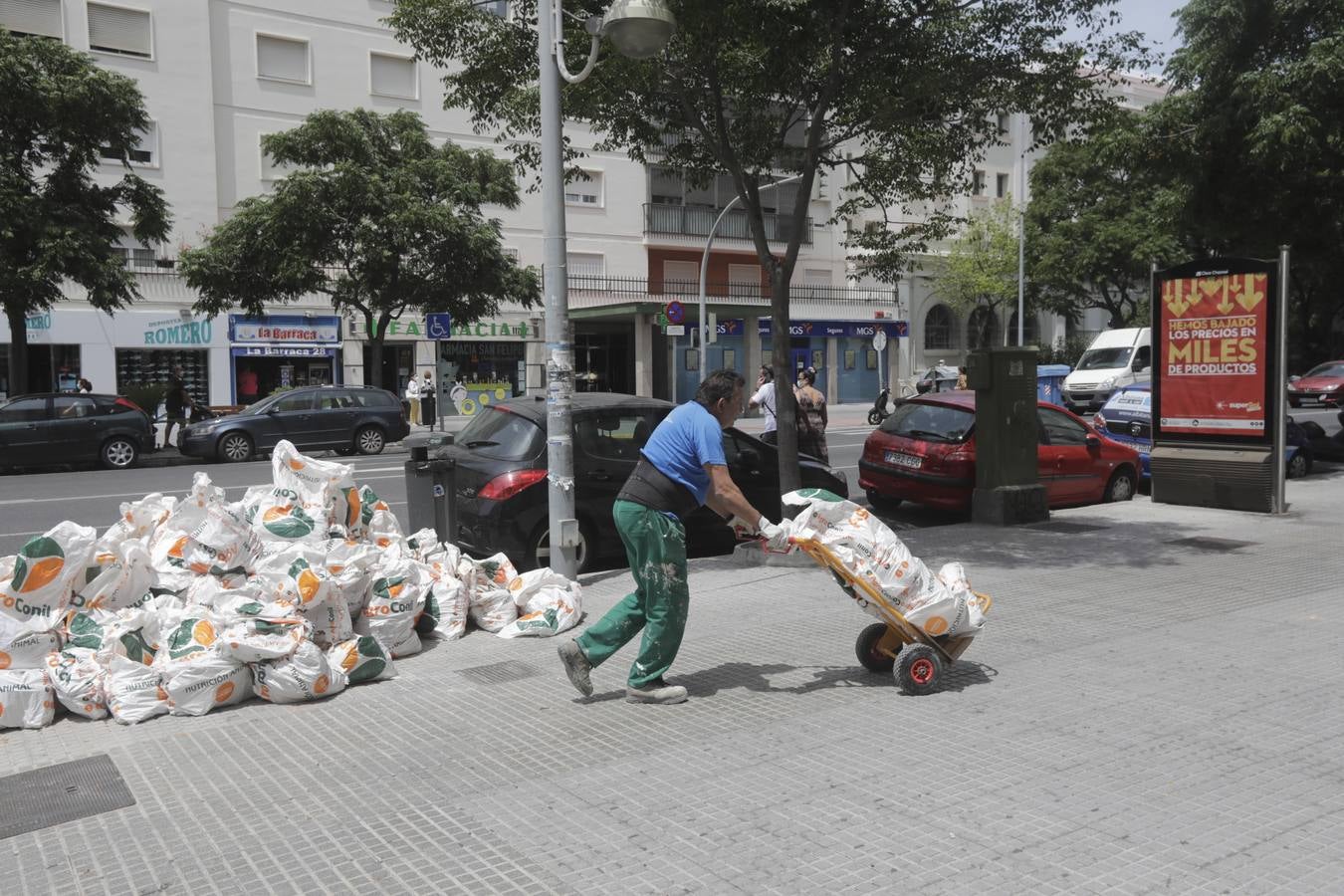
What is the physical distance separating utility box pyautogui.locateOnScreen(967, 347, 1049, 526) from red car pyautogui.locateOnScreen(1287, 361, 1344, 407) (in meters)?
27.0

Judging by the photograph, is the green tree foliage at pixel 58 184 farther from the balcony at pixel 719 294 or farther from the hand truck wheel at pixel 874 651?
the hand truck wheel at pixel 874 651

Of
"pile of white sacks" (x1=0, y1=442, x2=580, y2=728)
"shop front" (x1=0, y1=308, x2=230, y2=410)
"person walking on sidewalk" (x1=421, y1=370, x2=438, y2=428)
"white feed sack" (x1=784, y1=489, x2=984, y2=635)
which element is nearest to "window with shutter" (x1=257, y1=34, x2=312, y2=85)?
"shop front" (x1=0, y1=308, x2=230, y2=410)

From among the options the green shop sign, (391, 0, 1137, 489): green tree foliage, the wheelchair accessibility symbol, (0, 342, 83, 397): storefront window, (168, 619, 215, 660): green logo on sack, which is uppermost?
(391, 0, 1137, 489): green tree foliage

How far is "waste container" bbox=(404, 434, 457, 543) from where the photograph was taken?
8.32 meters

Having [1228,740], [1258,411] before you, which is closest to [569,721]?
[1228,740]

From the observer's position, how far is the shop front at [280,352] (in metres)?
31.2

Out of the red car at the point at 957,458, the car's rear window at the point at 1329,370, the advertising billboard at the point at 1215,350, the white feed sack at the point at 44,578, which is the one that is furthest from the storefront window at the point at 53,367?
the car's rear window at the point at 1329,370

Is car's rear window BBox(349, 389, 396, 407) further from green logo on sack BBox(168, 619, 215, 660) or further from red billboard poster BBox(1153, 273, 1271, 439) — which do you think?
green logo on sack BBox(168, 619, 215, 660)

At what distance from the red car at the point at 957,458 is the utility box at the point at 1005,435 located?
0.27 metres

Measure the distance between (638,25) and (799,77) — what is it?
3.53 meters

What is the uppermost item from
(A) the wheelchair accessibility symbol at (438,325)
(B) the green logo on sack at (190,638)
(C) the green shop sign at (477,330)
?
(C) the green shop sign at (477,330)

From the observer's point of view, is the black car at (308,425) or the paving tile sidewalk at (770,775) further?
the black car at (308,425)

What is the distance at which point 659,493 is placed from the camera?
5273 millimetres

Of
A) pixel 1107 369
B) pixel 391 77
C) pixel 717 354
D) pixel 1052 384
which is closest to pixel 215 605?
pixel 1052 384
